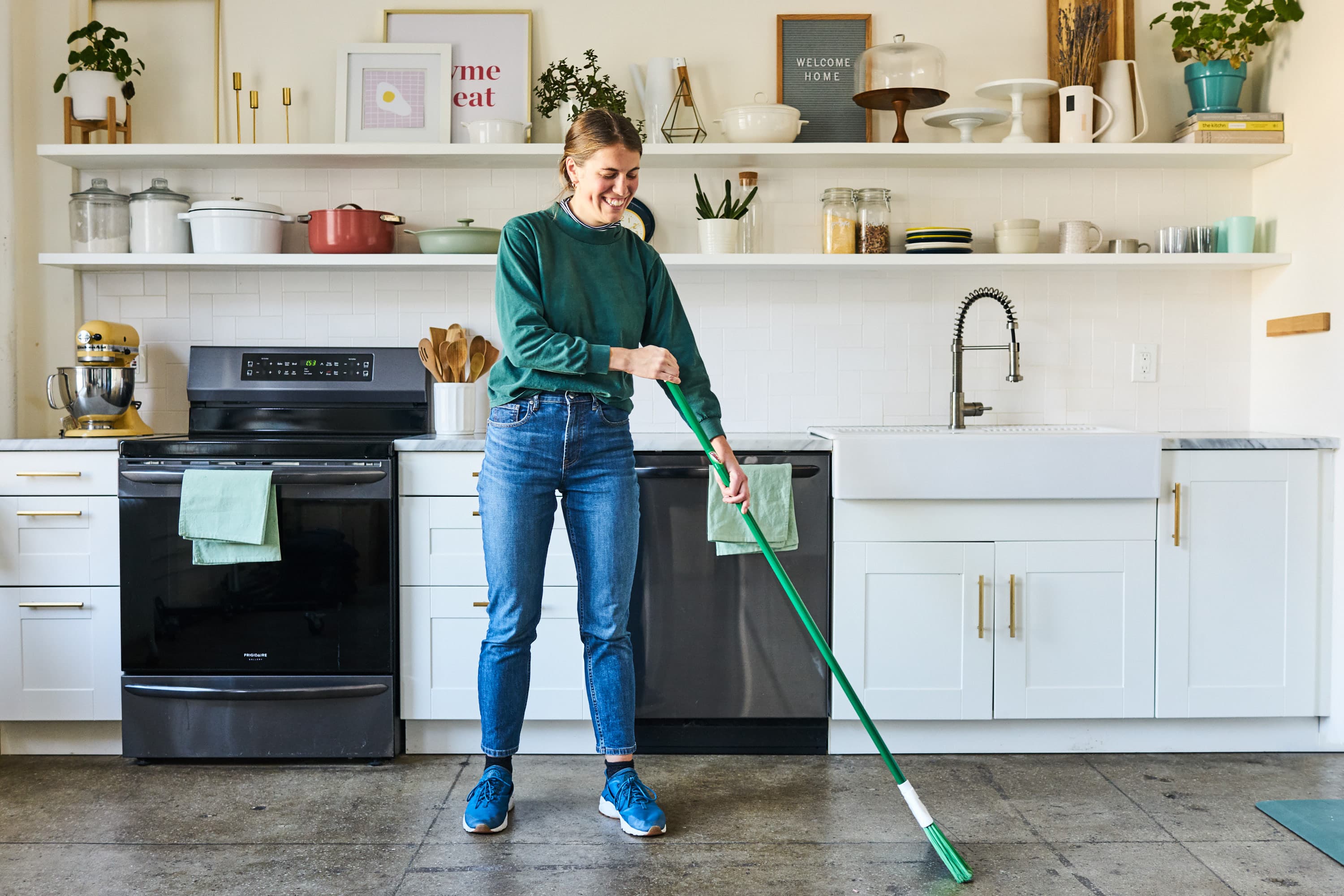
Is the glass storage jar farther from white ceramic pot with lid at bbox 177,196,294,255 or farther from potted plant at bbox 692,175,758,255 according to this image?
potted plant at bbox 692,175,758,255

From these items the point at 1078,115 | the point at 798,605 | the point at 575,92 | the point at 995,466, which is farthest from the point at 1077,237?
the point at 798,605

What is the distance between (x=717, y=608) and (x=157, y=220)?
6.56 feet

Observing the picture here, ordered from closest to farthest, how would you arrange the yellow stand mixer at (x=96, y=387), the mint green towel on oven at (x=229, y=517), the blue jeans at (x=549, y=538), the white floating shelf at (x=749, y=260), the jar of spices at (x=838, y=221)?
the blue jeans at (x=549, y=538)
the mint green towel on oven at (x=229, y=517)
the yellow stand mixer at (x=96, y=387)
the white floating shelf at (x=749, y=260)
the jar of spices at (x=838, y=221)

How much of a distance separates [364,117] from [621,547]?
70.9 inches

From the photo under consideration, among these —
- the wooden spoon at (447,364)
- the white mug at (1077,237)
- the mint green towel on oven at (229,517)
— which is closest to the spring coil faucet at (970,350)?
the white mug at (1077,237)

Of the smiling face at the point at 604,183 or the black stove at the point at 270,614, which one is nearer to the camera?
the smiling face at the point at 604,183

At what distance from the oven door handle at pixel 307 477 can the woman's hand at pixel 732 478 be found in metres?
0.96

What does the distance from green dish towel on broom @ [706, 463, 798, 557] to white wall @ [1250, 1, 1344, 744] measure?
1.45 meters

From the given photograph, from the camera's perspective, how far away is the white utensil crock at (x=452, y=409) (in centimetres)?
307

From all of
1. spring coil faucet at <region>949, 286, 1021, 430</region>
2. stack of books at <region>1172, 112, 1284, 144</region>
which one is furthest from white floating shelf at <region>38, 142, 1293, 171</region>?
spring coil faucet at <region>949, 286, 1021, 430</region>

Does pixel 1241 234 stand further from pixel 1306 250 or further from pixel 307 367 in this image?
pixel 307 367

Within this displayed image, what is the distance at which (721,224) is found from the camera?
3.21m

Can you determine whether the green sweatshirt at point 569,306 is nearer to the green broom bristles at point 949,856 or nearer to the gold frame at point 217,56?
the green broom bristles at point 949,856

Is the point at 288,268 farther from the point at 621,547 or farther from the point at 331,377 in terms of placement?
the point at 621,547
